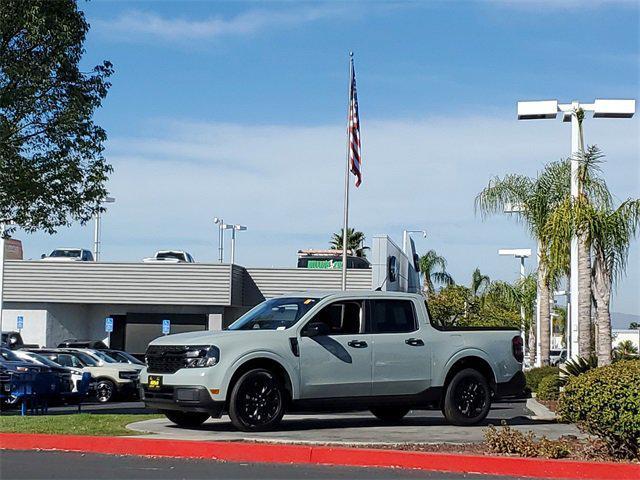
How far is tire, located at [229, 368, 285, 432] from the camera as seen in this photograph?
13.3 meters

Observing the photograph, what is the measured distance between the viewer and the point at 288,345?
1388cm

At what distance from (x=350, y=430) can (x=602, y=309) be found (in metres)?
10.2

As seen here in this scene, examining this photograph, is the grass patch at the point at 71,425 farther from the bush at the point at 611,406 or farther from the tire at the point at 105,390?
the tire at the point at 105,390

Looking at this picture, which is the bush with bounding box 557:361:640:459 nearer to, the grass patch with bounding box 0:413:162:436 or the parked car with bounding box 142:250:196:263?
the grass patch with bounding box 0:413:162:436

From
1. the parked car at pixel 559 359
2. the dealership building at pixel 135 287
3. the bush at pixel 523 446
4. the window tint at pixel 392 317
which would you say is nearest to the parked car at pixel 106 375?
the window tint at pixel 392 317

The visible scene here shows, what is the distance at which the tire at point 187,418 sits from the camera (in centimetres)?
1439

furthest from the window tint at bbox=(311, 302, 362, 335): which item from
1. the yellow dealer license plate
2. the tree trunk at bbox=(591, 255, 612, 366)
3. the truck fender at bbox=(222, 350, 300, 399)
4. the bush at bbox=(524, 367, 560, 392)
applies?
the bush at bbox=(524, 367, 560, 392)

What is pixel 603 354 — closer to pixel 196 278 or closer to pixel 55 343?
pixel 196 278

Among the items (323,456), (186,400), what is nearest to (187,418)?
(186,400)

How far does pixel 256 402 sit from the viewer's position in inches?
532

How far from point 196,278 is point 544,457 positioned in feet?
125

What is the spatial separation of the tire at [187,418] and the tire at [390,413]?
2900mm

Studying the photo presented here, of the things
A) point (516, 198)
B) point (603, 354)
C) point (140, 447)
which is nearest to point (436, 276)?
point (516, 198)

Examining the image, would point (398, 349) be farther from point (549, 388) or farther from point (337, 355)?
point (549, 388)
